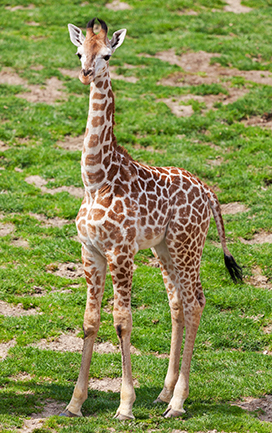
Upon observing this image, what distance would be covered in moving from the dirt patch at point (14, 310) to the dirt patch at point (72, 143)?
662cm

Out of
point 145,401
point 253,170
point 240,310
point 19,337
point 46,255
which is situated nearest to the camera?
point 145,401

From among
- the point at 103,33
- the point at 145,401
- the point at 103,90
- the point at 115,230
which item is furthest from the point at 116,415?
the point at 103,33

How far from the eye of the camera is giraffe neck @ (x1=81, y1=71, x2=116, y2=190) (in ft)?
22.1

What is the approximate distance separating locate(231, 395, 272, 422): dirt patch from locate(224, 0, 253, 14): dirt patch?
20297mm

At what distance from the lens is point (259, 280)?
35.7 feet

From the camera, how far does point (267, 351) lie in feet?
30.0

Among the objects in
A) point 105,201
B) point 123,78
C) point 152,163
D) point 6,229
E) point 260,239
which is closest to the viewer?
point 105,201

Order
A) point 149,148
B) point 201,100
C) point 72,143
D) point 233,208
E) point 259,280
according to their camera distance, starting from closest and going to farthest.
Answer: point 259,280 → point 233,208 → point 149,148 → point 72,143 → point 201,100

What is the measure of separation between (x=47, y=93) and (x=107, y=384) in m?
12.0

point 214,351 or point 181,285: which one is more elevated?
point 181,285

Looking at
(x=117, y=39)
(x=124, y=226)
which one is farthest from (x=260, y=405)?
(x=117, y=39)

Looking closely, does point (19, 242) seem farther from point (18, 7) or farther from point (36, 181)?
point (18, 7)

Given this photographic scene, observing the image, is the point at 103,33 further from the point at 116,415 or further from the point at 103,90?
the point at 116,415

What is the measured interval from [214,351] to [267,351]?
0.91m
